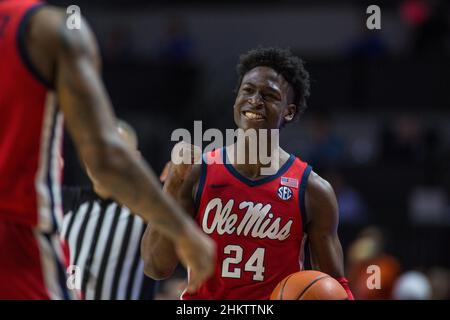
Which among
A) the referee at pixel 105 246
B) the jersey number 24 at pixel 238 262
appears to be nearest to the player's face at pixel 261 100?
the jersey number 24 at pixel 238 262

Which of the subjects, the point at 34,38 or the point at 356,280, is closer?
the point at 34,38

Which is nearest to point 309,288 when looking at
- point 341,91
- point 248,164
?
point 248,164

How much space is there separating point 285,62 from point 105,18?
1121cm

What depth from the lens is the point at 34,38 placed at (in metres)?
2.81

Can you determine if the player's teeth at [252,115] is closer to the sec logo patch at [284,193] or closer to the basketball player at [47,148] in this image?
the sec logo patch at [284,193]

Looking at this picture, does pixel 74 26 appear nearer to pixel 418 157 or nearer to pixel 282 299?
pixel 282 299

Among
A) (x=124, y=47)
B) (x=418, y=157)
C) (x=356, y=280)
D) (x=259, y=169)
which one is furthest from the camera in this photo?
(x=124, y=47)

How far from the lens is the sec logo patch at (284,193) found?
4.31 metres

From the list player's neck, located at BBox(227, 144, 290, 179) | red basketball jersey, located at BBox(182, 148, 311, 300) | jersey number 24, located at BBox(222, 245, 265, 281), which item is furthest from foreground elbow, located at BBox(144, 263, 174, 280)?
player's neck, located at BBox(227, 144, 290, 179)

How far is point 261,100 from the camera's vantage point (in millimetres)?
4336

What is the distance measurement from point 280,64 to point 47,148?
183 centimetres

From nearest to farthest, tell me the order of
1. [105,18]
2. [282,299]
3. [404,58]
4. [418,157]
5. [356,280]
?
[282,299] < [356,280] < [418,157] < [404,58] < [105,18]
